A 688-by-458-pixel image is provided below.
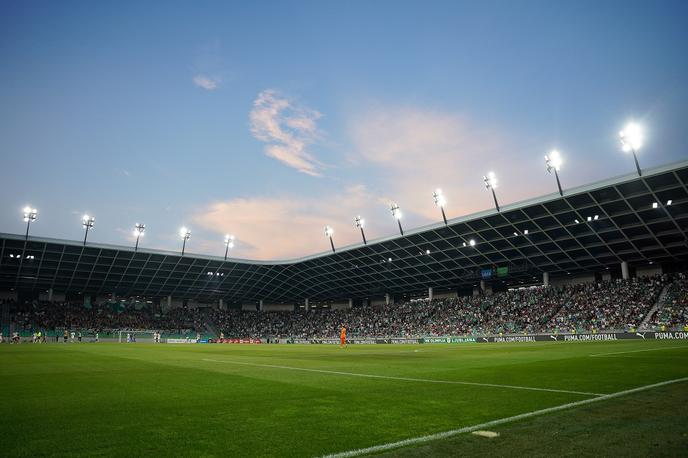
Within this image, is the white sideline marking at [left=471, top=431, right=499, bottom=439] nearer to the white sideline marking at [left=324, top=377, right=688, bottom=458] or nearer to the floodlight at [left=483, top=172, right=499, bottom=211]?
the white sideline marking at [left=324, top=377, right=688, bottom=458]

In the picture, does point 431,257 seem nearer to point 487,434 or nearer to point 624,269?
point 624,269

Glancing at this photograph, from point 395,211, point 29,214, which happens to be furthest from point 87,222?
point 395,211

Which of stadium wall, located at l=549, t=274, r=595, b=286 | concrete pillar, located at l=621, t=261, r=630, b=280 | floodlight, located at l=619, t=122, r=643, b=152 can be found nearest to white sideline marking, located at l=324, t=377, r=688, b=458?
floodlight, located at l=619, t=122, r=643, b=152

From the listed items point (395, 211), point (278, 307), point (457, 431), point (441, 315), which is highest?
point (395, 211)

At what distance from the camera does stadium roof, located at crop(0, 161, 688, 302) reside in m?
44.9

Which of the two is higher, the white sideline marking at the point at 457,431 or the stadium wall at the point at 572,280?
the stadium wall at the point at 572,280

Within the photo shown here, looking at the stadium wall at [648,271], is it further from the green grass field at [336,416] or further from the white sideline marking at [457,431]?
the white sideline marking at [457,431]

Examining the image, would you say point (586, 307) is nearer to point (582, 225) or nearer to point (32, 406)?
point (582, 225)

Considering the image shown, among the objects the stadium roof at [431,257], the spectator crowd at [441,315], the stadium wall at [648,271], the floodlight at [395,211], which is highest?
the floodlight at [395,211]

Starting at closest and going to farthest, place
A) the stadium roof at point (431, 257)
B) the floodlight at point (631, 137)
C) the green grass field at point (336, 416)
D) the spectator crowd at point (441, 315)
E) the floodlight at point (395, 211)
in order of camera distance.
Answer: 1. the green grass field at point (336, 416)
2. the floodlight at point (631, 137)
3. the stadium roof at point (431, 257)
4. the spectator crowd at point (441, 315)
5. the floodlight at point (395, 211)

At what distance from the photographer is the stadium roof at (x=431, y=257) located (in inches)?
1768

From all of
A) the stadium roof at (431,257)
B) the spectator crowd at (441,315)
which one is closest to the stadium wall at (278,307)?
the stadium roof at (431,257)

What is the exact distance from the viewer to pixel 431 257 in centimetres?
6588

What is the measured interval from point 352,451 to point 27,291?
87.8 metres
